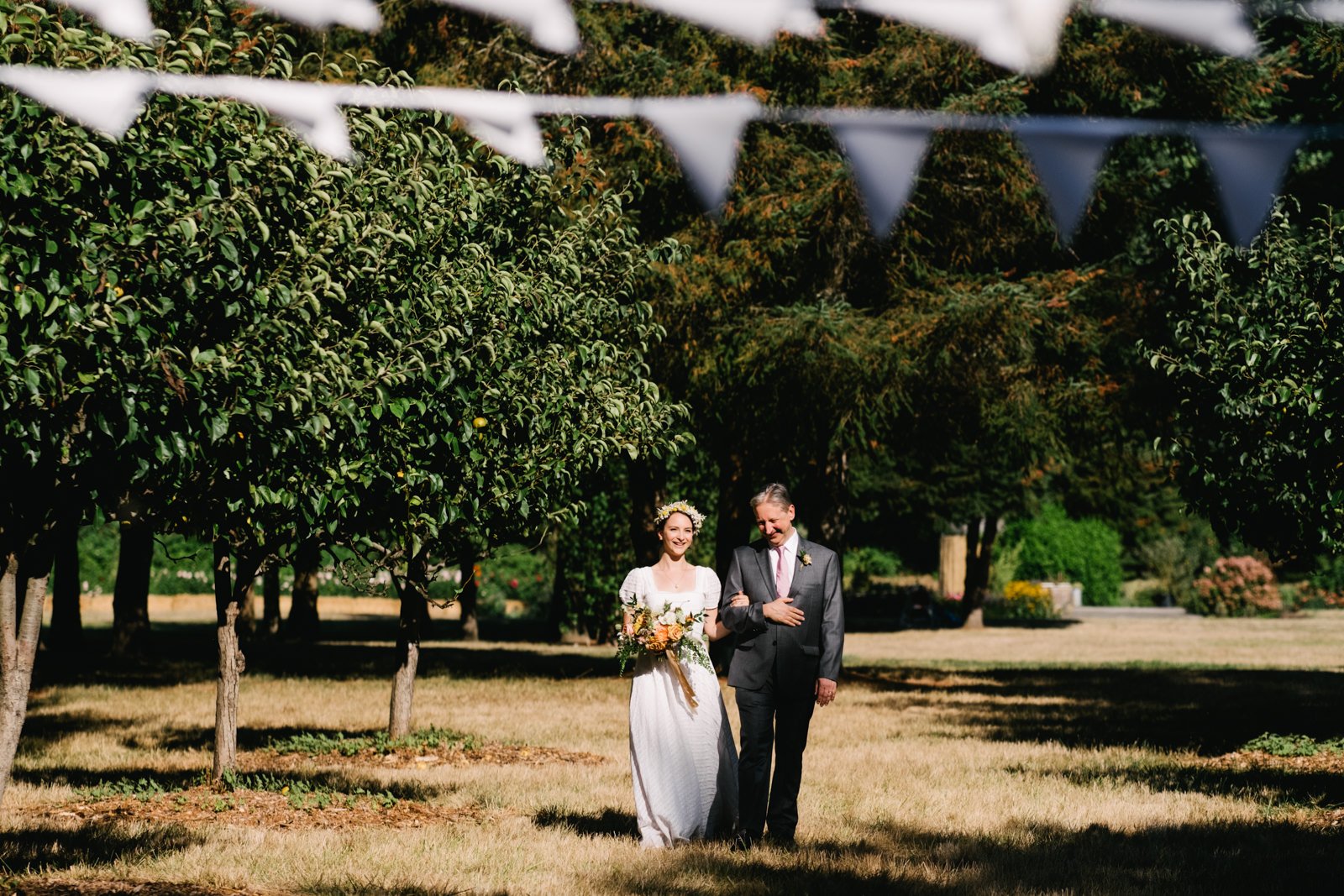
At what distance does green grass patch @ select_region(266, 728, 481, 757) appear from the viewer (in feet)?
43.2

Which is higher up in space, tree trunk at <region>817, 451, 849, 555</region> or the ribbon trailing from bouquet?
tree trunk at <region>817, 451, 849, 555</region>

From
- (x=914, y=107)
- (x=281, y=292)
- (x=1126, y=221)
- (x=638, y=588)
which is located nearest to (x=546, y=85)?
(x=914, y=107)

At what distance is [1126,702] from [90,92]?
16.8 metres

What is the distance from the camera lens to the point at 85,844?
27.1 feet

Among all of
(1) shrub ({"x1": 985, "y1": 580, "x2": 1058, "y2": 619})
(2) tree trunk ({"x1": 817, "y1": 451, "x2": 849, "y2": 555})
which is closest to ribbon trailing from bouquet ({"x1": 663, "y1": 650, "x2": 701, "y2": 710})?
(2) tree trunk ({"x1": 817, "y1": 451, "x2": 849, "y2": 555})

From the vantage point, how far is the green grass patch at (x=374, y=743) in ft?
43.2

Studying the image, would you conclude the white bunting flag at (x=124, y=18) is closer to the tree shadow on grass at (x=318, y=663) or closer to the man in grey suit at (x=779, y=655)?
the man in grey suit at (x=779, y=655)

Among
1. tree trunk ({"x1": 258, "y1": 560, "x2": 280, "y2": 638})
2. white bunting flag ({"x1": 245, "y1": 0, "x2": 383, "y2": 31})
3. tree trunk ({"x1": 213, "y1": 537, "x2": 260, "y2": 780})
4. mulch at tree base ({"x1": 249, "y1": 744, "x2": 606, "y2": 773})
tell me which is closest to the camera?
white bunting flag ({"x1": 245, "y1": 0, "x2": 383, "y2": 31})

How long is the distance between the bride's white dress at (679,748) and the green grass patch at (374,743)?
508cm

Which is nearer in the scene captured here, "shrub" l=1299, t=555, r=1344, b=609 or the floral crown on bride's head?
the floral crown on bride's head

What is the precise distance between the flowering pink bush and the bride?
141 ft

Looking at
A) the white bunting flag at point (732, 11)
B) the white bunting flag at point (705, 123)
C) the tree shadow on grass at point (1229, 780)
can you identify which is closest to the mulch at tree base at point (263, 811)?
the white bunting flag at point (705, 123)

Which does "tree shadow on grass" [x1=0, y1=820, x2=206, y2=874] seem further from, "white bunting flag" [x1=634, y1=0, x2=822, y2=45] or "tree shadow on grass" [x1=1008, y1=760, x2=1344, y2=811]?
"tree shadow on grass" [x1=1008, y1=760, x2=1344, y2=811]

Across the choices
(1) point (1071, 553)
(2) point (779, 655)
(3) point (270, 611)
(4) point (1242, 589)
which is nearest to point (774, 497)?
(2) point (779, 655)
